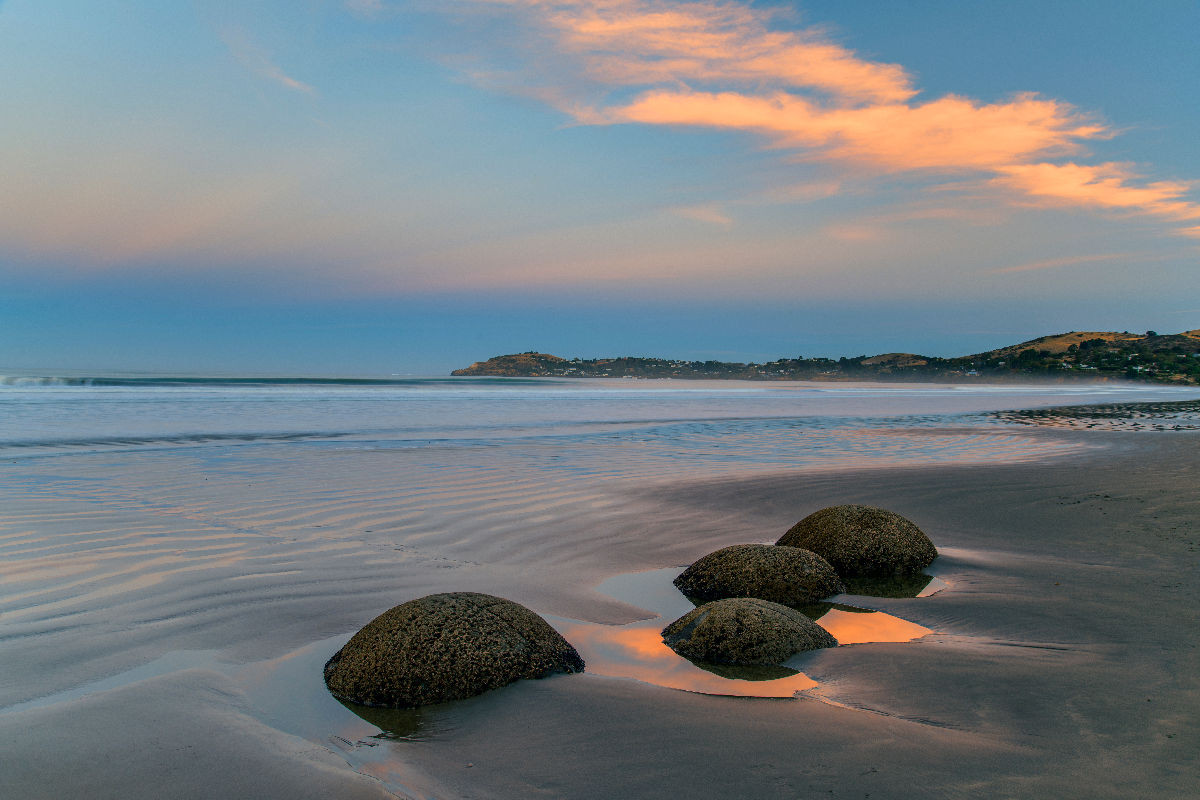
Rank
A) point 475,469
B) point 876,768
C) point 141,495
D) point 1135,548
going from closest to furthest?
point 876,768, point 1135,548, point 141,495, point 475,469

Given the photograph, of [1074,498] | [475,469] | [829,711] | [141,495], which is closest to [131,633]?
[829,711]

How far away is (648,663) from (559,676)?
58 centimetres

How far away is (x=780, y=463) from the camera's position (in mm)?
14305

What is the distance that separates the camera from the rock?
444cm

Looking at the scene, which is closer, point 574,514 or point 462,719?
point 462,719

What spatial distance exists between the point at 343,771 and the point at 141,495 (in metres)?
8.37

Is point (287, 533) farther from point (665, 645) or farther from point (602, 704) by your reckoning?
point (602, 704)

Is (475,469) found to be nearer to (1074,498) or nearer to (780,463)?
(780,463)

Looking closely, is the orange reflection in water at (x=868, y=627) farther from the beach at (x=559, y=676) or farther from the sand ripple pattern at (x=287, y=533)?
the sand ripple pattern at (x=287, y=533)

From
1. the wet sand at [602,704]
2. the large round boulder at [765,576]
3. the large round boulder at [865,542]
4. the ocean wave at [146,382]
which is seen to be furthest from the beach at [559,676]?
the ocean wave at [146,382]

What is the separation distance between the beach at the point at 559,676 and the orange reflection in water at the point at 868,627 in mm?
213

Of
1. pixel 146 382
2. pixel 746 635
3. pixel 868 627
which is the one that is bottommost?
pixel 868 627

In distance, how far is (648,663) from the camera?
14.7ft

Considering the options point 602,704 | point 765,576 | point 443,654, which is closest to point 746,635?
point 602,704
